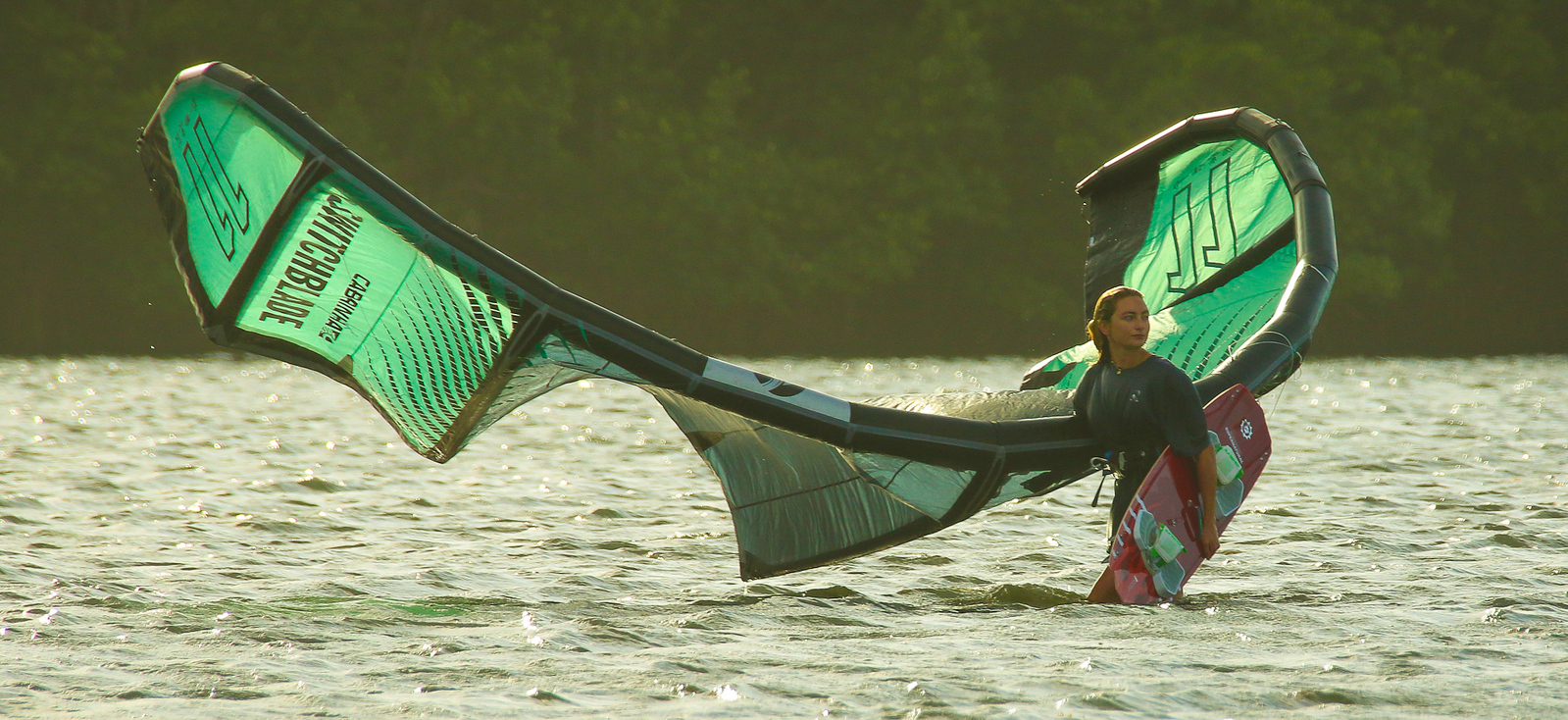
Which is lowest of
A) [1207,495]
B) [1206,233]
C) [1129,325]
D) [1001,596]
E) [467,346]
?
[1001,596]

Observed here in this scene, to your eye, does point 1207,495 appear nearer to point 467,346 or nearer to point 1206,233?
point 467,346

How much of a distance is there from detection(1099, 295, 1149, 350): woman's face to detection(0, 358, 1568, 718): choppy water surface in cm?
104

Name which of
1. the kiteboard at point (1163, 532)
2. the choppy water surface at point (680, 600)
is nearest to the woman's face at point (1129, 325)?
the kiteboard at point (1163, 532)

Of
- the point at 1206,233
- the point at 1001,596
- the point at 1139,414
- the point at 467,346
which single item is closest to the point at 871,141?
the point at 1206,233

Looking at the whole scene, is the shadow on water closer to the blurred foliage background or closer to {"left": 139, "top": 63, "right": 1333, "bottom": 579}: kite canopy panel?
{"left": 139, "top": 63, "right": 1333, "bottom": 579}: kite canopy panel

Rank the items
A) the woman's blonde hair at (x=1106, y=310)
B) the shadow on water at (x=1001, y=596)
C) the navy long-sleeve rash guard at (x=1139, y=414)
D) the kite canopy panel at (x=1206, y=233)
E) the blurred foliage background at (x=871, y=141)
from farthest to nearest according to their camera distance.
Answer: the blurred foliage background at (x=871, y=141), the kite canopy panel at (x=1206, y=233), the shadow on water at (x=1001, y=596), the woman's blonde hair at (x=1106, y=310), the navy long-sleeve rash guard at (x=1139, y=414)

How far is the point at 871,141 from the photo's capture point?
4059 cm

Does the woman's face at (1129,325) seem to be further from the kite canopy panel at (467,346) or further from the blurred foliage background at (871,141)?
the blurred foliage background at (871,141)

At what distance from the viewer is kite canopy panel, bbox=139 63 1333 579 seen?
5.62m

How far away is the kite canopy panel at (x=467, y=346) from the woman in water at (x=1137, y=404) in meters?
0.17

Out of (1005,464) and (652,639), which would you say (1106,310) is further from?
(652,639)

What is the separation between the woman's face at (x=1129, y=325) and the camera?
5.51m

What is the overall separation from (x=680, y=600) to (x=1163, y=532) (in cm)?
193

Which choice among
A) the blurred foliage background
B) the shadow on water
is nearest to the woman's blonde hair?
the shadow on water
